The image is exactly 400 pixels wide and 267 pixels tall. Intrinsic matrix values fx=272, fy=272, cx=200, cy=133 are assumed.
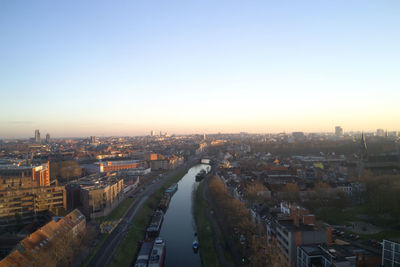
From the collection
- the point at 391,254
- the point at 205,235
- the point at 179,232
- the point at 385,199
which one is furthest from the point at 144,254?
the point at 385,199

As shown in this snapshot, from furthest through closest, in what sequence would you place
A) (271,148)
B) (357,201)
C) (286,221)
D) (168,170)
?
(271,148) → (168,170) → (357,201) → (286,221)

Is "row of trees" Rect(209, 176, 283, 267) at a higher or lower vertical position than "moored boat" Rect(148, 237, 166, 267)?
higher

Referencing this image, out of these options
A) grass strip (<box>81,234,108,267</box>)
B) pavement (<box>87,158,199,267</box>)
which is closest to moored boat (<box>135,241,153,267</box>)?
pavement (<box>87,158,199,267</box>)

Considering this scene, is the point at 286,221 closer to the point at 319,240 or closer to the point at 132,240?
the point at 319,240

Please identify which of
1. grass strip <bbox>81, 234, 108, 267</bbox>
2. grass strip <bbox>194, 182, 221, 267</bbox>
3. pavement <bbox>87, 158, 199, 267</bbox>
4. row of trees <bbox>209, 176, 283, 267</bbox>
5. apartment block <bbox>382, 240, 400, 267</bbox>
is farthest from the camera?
grass strip <bbox>194, 182, 221, 267</bbox>

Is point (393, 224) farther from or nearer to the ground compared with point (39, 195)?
nearer to the ground

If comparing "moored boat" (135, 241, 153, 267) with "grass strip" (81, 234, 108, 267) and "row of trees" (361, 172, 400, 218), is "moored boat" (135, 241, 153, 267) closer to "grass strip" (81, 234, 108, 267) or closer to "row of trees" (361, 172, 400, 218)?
"grass strip" (81, 234, 108, 267)

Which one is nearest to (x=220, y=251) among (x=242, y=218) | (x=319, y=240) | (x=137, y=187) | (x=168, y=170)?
(x=242, y=218)

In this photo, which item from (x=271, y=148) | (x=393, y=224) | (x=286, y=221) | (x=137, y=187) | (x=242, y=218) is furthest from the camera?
(x=271, y=148)
